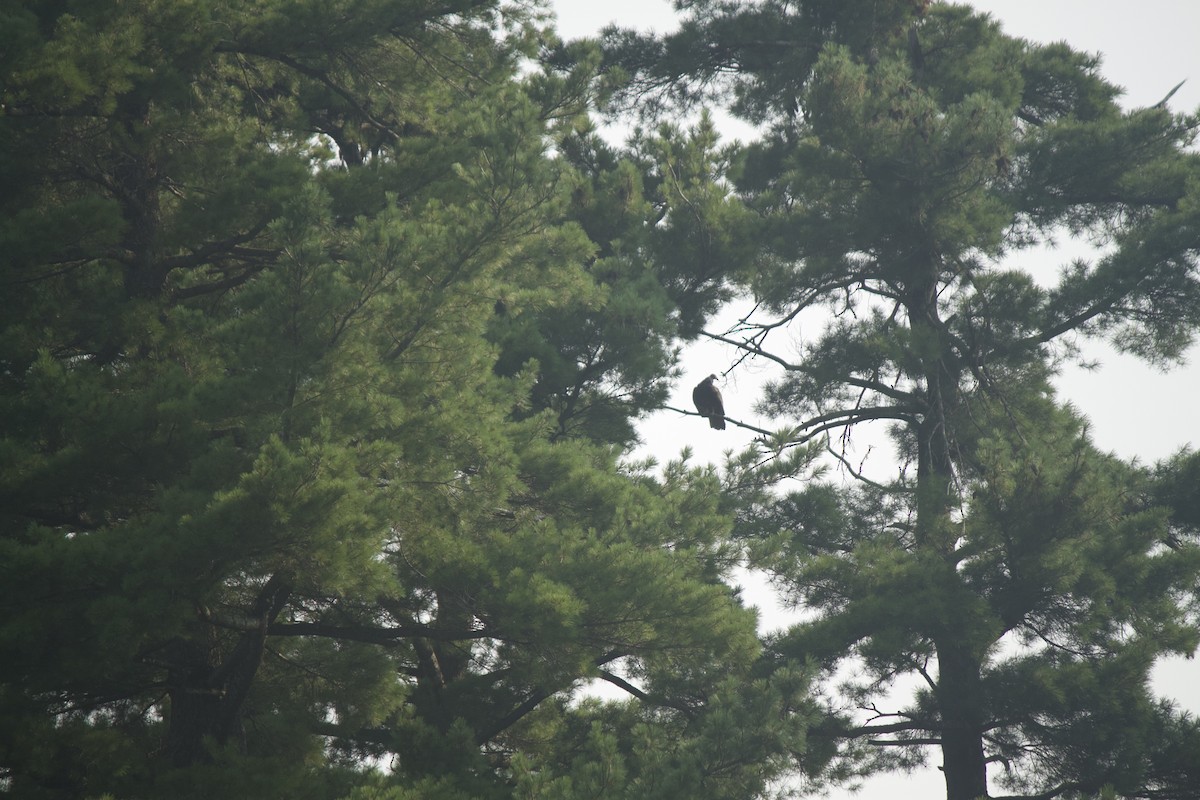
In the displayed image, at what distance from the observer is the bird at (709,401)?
12.4m

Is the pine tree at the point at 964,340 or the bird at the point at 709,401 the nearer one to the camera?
the pine tree at the point at 964,340

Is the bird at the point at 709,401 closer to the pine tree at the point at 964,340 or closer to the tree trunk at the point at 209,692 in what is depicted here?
the pine tree at the point at 964,340

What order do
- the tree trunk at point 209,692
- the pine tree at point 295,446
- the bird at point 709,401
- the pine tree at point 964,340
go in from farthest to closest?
1. the bird at point 709,401
2. the pine tree at point 964,340
3. the tree trunk at point 209,692
4. the pine tree at point 295,446

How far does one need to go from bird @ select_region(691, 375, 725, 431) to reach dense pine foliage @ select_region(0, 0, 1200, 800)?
26.8 inches

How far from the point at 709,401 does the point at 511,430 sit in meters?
3.59

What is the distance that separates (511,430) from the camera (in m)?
9.40

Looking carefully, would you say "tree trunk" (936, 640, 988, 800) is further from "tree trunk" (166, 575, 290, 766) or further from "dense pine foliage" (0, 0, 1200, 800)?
"tree trunk" (166, 575, 290, 766)

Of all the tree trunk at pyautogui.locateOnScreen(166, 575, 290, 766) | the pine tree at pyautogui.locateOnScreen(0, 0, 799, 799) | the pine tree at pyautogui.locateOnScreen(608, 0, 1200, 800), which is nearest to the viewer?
the pine tree at pyautogui.locateOnScreen(0, 0, 799, 799)

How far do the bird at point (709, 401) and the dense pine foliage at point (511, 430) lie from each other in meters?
0.68

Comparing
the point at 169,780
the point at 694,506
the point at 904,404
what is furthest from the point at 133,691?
the point at 904,404

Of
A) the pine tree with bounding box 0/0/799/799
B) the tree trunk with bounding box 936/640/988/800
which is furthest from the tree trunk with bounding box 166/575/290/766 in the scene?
the tree trunk with bounding box 936/640/988/800

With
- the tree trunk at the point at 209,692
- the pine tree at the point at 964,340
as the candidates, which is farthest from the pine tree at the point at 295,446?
the pine tree at the point at 964,340

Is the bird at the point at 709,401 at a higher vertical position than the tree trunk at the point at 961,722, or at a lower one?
higher

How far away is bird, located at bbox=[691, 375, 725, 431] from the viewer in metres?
12.4
